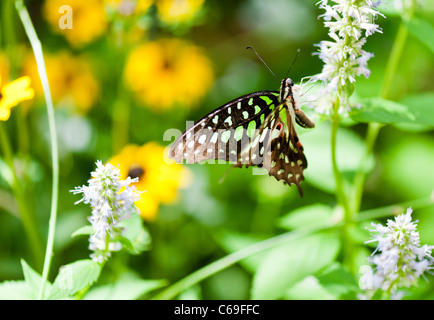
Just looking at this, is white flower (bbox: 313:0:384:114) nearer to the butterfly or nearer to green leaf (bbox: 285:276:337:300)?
the butterfly

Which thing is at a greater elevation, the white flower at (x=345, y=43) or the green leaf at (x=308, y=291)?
the white flower at (x=345, y=43)

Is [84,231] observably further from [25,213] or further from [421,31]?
[421,31]

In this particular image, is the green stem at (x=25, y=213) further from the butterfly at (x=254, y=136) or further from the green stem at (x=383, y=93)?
the green stem at (x=383, y=93)

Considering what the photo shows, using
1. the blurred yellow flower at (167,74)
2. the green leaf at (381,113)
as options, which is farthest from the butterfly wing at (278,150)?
the blurred yellow flower at (167,74)
